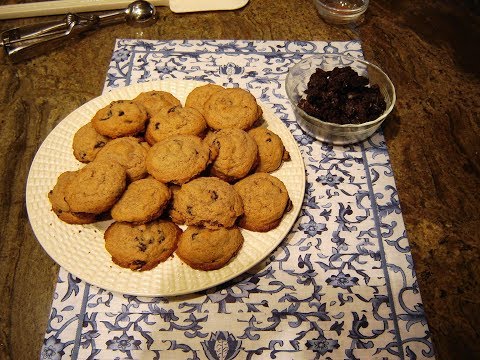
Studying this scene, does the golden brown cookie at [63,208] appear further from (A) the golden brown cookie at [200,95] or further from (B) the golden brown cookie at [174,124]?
(A) the golden brown cookie at [200,95]

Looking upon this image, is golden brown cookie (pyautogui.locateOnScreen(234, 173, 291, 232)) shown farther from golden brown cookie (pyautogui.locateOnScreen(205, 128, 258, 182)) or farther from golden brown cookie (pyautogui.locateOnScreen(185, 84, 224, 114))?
golden brown cookie (pyautogui.locateOnScreen(185, 84, 224, 114))

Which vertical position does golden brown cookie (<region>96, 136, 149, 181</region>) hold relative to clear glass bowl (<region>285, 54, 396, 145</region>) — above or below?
above

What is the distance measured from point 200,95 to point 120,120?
411 millimetres

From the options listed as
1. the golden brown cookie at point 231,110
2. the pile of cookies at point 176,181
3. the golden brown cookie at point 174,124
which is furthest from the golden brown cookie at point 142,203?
the golden brown cookie at point 231,110

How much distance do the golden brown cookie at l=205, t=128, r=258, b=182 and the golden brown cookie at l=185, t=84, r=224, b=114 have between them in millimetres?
287

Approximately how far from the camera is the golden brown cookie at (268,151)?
169 centimetres

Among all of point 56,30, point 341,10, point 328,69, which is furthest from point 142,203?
point 341,10

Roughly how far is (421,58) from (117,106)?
188cm

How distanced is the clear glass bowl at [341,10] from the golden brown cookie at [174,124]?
1411mm

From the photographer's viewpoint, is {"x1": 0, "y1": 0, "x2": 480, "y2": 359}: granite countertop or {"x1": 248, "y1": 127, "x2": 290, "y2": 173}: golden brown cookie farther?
{"x1": 248, "y1": 127, "x2": 290, "y2": 173}: golden brown cookie

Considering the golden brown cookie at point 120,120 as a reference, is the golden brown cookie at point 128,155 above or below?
below

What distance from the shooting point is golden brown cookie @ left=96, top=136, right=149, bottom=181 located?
1.55 m

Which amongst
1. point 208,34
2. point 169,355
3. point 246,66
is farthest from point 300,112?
point 169,355

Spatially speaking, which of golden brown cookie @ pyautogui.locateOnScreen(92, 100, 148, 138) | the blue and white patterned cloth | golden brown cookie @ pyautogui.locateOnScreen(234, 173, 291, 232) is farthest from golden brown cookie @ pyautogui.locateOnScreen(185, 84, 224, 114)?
the blue and white patterned cloth
